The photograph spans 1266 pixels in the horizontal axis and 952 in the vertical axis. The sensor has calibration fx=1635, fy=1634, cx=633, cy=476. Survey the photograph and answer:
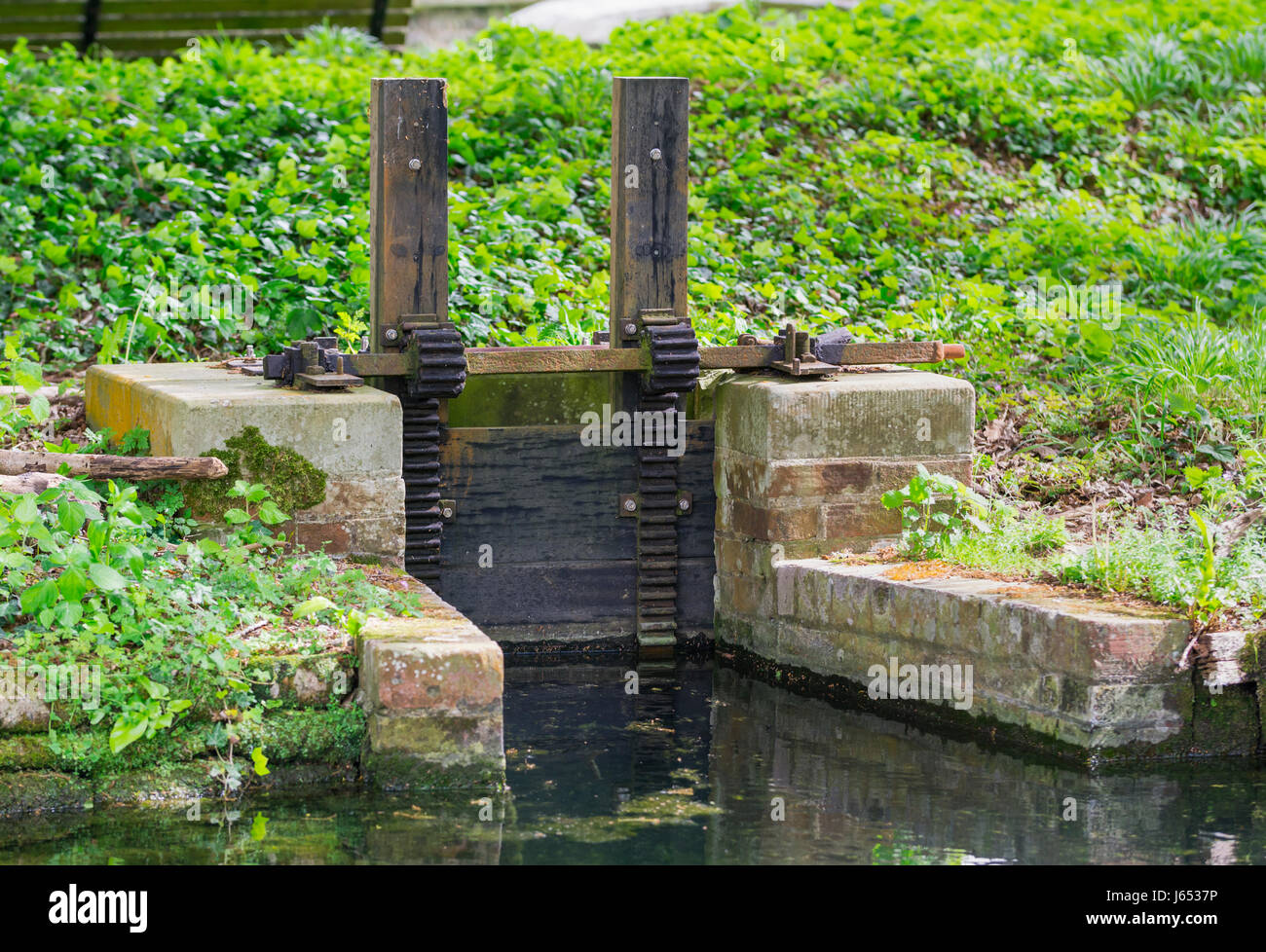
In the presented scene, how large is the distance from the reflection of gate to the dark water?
53.0 inches

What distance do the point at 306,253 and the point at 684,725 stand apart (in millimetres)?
4741

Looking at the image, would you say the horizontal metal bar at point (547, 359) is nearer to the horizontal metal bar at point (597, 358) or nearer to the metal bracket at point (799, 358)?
the horizontal metal bar at point (597, 358)

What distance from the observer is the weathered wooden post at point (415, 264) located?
7504 mm

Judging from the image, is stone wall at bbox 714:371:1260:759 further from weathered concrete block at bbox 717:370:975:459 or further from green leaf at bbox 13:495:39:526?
green leaf at bbox 13:495:39:526

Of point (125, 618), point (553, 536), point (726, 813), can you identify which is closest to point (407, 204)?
point (553, 536)

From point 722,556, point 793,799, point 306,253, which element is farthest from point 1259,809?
point 306,253

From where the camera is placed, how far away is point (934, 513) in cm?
757

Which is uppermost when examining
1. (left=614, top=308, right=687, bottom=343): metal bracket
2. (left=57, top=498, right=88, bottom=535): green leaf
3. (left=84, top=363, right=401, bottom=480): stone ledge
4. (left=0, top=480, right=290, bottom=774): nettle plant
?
(left=614, top=308, right=687, bottom=343): metal bracket

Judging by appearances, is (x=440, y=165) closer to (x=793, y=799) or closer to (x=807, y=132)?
(x=793, y=799)

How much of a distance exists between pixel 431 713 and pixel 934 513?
2.95 m

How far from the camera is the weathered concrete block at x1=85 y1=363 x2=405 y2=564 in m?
6.77

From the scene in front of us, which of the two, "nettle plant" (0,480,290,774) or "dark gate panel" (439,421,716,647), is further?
"dark gate panel" (439,421,716,647)

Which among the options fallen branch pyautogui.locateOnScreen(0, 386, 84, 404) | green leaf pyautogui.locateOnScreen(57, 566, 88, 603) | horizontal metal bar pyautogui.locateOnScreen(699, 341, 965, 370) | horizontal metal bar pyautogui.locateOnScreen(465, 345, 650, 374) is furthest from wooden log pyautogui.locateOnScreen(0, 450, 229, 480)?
horizontal metal bar pyautogui.locateOnScreen(699, 341, 965, 370)

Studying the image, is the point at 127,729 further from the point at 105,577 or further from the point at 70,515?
the point at 70,515
